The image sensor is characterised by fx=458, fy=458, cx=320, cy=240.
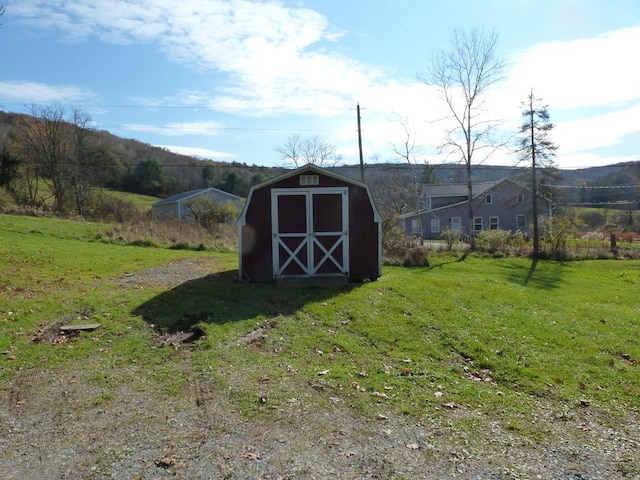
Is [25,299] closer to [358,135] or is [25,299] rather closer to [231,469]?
[231,469]

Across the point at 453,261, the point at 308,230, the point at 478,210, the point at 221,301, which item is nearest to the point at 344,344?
the point at 221,301

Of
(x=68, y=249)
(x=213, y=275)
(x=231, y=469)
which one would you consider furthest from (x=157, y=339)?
(x=68, y=249)

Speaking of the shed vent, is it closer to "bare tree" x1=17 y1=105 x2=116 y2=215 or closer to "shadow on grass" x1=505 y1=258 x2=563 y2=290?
"shadow on grass" x1=505 y1=258 x2=563 y2=290

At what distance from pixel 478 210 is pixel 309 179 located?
40193 mm

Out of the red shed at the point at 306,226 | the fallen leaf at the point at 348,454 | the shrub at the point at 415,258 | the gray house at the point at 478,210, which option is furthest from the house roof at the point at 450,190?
the fallen leaf at the point at 348,454

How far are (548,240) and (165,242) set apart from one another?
957 inches

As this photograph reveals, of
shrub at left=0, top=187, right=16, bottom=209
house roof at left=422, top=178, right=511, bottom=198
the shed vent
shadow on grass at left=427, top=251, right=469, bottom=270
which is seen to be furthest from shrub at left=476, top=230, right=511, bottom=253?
shrub at left=0, top=187, right=16, bottom=209

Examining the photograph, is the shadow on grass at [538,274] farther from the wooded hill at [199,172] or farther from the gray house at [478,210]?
the gray house at [478,210]

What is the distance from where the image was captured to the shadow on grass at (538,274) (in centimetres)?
1939

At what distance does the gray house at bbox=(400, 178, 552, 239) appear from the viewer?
158 feet

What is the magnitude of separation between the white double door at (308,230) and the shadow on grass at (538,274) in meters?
9.39

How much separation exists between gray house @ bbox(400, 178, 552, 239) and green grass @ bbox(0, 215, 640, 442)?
3537cm

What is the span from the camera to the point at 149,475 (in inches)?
157

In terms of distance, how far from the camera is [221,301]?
35.7ft
